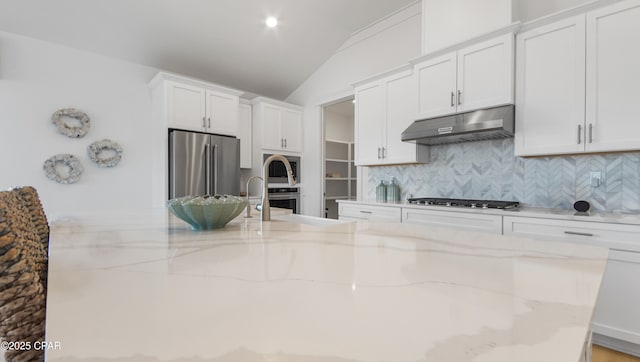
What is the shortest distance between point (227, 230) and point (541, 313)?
1100mm

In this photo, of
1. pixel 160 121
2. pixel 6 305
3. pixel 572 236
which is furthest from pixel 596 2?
pixel 160 121

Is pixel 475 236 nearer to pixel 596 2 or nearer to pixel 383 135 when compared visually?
pixel 596 2

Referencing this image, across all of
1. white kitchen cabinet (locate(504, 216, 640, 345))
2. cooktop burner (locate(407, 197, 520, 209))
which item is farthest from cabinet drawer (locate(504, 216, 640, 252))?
cooktop burner (locate(407, 197, 520, 209))

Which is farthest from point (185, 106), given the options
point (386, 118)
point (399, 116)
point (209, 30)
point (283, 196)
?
point (399, 116)

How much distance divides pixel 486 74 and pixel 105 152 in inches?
159

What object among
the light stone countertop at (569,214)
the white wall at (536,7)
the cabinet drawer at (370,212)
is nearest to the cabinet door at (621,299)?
Result: the light stone countertop at (569,214)

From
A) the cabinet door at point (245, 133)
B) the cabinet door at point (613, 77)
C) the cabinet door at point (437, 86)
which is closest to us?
the cabinet door at point (613, 77)

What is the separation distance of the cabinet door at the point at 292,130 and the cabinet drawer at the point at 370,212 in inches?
58.8

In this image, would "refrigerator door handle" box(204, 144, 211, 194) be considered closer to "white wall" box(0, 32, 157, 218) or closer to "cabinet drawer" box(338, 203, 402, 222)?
"white wall" box(0, 32, 157, 218)

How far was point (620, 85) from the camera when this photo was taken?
6.31ft

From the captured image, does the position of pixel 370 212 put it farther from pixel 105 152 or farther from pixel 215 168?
pixel 105 152

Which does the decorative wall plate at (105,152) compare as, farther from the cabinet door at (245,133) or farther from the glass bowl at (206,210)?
the glass bowl at (206,210)

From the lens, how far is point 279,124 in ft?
14.6

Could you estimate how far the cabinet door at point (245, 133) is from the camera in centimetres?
425
